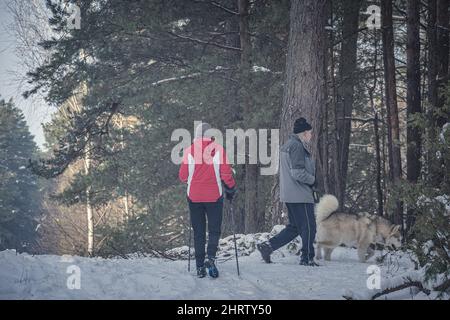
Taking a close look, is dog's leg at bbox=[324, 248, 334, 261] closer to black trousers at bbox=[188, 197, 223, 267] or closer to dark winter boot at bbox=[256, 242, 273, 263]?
dark winter boot at bbox=[256, 242, 273, 263]

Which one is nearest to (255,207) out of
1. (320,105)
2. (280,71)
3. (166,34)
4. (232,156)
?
(232,156)

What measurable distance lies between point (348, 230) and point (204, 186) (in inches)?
131

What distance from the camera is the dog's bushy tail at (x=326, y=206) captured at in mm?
7789

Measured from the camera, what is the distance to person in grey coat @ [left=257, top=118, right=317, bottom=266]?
682 cm

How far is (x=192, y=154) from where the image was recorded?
19.9 ft

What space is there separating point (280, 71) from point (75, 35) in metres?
Result: 5.24

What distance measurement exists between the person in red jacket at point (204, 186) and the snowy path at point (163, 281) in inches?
16.4

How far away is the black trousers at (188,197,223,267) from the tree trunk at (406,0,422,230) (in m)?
Answer: 4.67

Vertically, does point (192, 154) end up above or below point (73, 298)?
A: above

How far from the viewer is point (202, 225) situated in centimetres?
613
